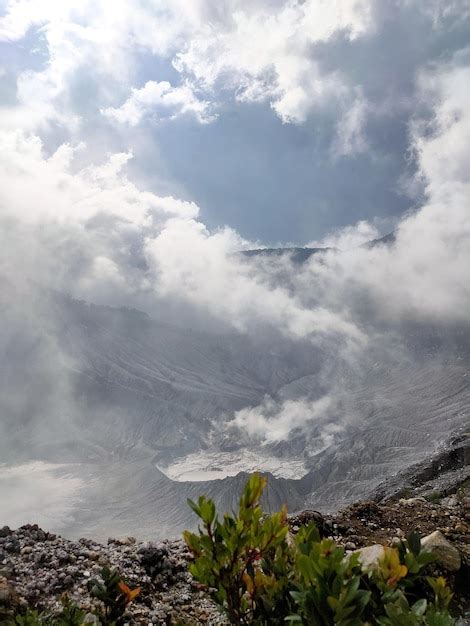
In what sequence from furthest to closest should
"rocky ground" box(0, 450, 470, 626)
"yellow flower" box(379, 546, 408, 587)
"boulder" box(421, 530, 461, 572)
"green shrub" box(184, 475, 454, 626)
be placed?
"boulder" box(421, 530, 461, 572), "rocky ground" box(0, 450, 470, 626), "yellow flower" box(379, 546, 408, 587), "green shrub" box(184, 475, 454, 626)

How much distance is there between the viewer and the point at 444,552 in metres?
8.27

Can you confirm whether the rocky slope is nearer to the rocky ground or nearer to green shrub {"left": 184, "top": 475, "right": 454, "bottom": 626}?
the rocky ground

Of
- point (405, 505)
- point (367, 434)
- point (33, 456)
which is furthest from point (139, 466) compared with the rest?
point (405, 505)

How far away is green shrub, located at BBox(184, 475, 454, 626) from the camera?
275 cm

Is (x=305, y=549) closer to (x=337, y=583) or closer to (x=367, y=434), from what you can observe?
(x=337, y=583)

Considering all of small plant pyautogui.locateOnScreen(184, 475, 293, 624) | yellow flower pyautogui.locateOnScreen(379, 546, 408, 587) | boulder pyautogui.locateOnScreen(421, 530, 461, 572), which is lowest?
boulder pyautogui.locateOnScreen(421, 530, 461, 572)

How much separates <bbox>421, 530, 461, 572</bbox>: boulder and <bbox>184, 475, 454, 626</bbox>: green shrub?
230 inches

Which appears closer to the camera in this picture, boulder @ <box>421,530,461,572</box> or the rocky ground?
the rocky ground

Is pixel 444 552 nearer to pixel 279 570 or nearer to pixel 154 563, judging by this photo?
pixel 154 563

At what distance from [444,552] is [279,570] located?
649 centimetres

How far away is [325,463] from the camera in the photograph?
6009 inches

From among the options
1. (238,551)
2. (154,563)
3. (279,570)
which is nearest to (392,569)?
(279,570)

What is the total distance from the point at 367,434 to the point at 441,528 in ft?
523

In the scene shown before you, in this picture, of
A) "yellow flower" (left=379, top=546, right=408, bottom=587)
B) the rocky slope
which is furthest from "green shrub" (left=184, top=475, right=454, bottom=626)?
the rocky slope
